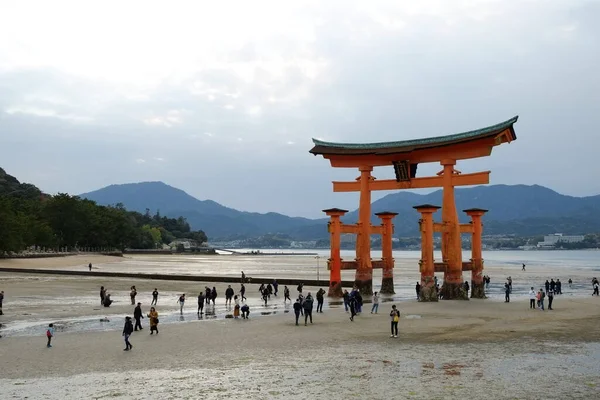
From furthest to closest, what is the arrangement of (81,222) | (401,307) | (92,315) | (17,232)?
(81,222), (17,232), (401,307), (92,315)

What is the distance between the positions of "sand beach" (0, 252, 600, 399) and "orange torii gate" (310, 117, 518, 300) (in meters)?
5.44

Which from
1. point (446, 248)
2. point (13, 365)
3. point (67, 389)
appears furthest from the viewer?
point (446, 248)

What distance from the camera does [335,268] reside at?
38.5m

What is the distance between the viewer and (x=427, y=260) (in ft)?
114

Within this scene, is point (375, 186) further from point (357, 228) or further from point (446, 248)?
point (446, 248)

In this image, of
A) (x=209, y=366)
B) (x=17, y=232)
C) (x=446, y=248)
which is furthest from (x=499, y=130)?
(x=17, y=232)

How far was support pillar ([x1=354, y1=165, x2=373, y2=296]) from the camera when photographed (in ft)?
127

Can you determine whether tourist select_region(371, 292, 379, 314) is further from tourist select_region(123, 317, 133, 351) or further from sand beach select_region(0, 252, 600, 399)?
tourist select_region(123, 317, 133, 351)

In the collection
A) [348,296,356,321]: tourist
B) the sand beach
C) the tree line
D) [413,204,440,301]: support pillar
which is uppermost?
the tree line

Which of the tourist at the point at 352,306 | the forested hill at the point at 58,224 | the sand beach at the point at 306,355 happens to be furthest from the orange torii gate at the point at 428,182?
the forested hill at the point at 58,224

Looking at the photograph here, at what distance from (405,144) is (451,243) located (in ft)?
24.9

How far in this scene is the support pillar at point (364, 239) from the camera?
3872 centimetres

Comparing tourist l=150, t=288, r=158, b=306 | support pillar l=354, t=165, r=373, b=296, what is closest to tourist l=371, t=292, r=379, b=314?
support pillar l=354, t=165, r=373, b=296

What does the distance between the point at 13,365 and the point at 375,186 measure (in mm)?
28039
